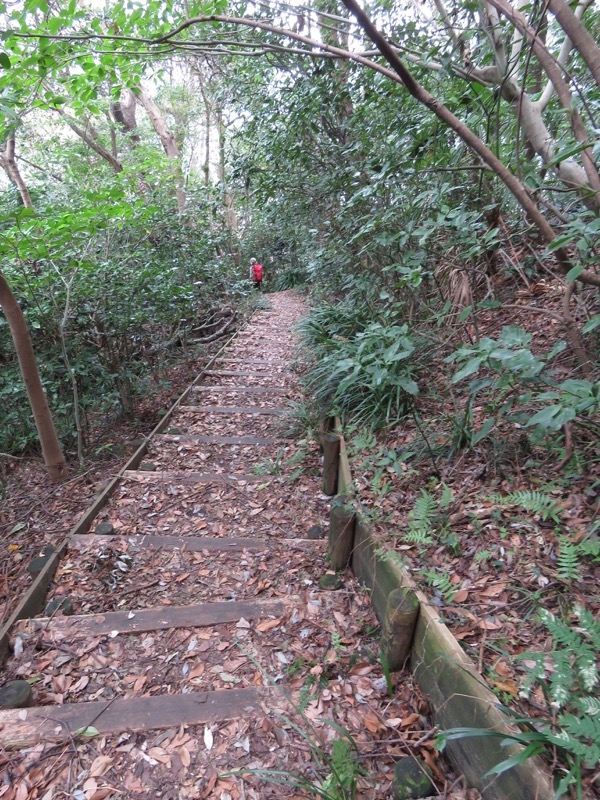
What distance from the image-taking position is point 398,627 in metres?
1.88

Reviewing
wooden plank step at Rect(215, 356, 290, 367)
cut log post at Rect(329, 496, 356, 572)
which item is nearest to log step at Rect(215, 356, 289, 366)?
wooden plank step at Rect(215, 356, 290, 367)

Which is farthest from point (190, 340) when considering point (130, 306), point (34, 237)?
point (34, 237)

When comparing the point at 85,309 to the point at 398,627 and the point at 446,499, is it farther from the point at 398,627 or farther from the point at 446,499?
the point at 398,627

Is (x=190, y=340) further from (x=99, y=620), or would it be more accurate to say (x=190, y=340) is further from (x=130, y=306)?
(x=99, y=620)

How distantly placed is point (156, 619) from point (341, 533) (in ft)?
3.88

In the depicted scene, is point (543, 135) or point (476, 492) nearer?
point (476, 492)

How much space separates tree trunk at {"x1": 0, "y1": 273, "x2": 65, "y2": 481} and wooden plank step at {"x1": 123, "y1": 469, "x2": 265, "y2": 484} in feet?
2.55

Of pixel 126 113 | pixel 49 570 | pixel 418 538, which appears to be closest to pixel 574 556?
pixel 418 538

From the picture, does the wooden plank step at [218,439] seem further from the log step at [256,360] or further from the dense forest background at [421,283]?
the log step at [256,360]

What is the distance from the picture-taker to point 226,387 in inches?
245

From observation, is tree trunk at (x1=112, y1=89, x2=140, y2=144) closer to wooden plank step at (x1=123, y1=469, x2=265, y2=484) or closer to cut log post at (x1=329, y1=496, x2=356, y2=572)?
wooden plank step at (x1=123, y1=469, x2=265, y2=484)

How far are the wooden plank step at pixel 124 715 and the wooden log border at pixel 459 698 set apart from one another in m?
0.77

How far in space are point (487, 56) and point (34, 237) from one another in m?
3.83

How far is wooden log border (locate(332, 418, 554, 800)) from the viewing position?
1.26 m
